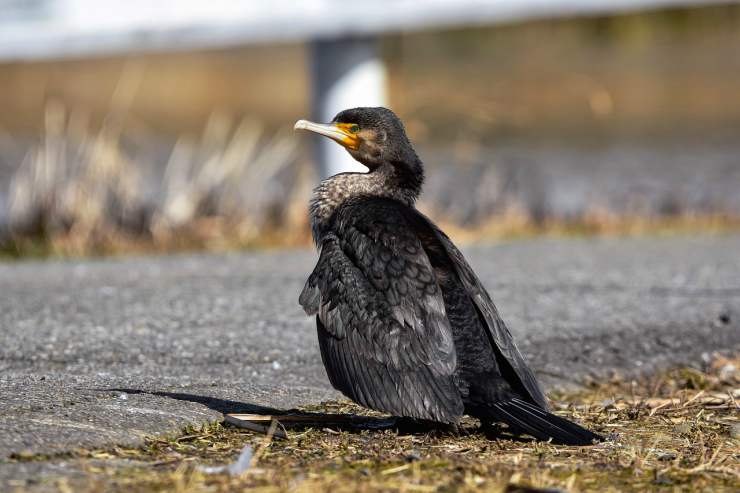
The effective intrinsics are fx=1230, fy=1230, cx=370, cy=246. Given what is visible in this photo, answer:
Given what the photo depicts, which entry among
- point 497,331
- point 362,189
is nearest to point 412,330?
point 497,331

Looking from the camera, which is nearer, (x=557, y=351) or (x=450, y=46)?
(x=557, y=351)

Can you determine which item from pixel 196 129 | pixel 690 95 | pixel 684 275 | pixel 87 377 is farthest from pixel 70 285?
pixel 690 95

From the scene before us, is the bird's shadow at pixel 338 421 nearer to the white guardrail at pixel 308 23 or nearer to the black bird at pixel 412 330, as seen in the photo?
the black bird at pixel 412 330

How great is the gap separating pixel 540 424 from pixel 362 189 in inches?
50.1

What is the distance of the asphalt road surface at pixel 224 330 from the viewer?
4.07m

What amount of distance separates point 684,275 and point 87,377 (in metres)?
4.02

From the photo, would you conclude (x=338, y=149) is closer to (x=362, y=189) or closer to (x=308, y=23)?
(x=308, y=23)

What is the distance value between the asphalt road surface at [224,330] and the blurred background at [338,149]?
38.6 inches

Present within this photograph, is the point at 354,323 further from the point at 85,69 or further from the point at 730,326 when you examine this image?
the point at 85,69

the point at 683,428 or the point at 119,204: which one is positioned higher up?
the point at 119,204

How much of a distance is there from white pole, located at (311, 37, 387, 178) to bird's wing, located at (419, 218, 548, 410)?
5229 mm

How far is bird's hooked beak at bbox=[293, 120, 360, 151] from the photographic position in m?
4.87

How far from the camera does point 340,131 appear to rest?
4938mm

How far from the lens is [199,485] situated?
3.27m
